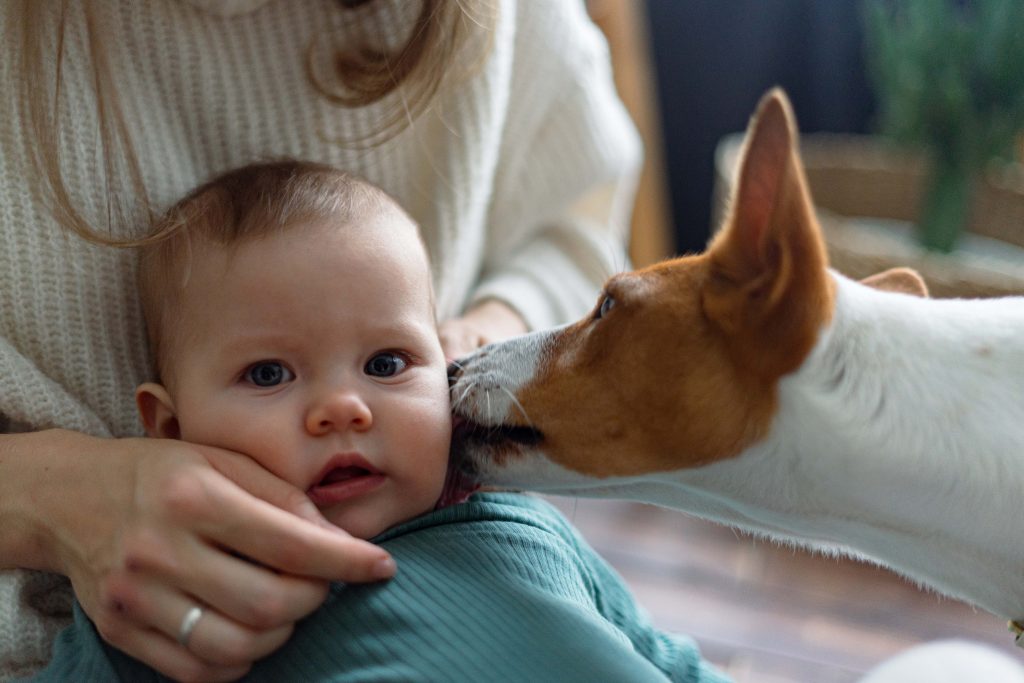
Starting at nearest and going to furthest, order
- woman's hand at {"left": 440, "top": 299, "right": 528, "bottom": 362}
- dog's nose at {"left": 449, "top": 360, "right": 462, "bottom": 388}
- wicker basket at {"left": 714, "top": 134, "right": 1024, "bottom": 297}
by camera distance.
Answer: dog's nose at {"left": 449, "top": 360, "right": 462, "bottom": 388}
woman's hand at {"left": 440, "top": 299, "right": 528, "bottom": 362}
wicker basket at {"left": 714, "top": 134, "right": 1024, "bottom": 297}

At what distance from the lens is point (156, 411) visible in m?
0.88

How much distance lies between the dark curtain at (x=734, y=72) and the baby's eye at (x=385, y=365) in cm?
212

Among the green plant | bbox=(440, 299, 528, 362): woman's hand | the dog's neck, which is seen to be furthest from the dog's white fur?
the green plant

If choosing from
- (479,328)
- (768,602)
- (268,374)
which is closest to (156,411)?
(268,374)

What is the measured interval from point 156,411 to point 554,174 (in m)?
0.52

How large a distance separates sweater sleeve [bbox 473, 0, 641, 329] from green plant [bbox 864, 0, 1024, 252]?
1.02 meters

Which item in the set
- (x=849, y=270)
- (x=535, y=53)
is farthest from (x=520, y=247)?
(x=849, y=270)

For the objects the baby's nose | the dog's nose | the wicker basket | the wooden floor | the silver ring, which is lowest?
the wooden floor

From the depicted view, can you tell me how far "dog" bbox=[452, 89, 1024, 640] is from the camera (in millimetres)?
769

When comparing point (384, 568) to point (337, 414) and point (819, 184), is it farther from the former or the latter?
point (819, 184)

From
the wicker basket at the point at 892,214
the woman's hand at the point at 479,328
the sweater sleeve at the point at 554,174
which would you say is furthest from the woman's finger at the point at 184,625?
the wicker basket at the point at 892,214

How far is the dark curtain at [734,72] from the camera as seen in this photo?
2660mm

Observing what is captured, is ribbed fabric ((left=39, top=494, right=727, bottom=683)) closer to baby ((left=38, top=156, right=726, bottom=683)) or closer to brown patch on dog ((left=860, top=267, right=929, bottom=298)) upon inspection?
baby ((left=38, top=156, right=726, bottom=683))

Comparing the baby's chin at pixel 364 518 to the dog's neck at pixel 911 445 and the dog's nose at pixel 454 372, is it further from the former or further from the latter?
the dog's neck at pixel 911 445
